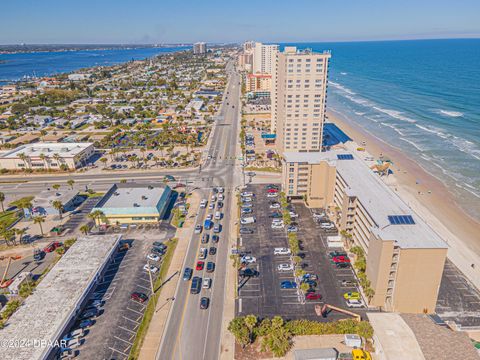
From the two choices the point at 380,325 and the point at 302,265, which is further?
the point at 302,265

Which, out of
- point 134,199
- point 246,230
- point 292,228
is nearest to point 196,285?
point 246,230

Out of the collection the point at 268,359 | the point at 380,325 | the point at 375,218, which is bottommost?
the point at 268,359

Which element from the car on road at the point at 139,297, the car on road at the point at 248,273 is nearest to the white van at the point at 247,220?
the car on road at the point at 248,273

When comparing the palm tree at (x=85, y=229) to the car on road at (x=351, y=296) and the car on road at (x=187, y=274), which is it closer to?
the car on road at (x=187, y=274)

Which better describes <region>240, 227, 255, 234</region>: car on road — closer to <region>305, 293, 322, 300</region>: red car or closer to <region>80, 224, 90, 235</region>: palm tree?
<region>305, 293, 322, 300</region>: red car

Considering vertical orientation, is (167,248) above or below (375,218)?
below

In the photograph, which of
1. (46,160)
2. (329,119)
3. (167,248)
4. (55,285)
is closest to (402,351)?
(167,248)

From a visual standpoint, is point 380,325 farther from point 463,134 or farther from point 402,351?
point 463,134
